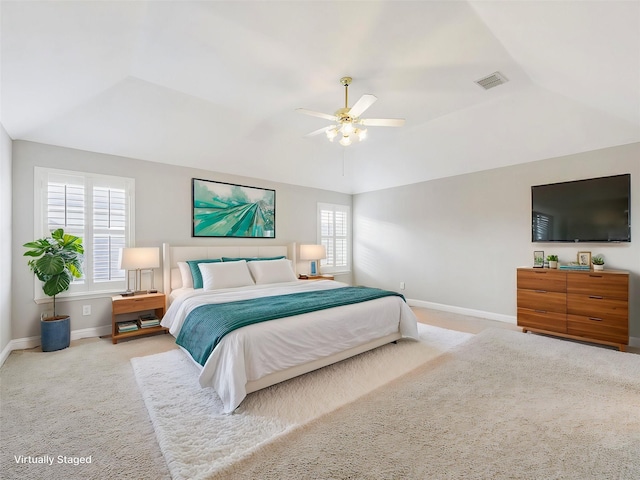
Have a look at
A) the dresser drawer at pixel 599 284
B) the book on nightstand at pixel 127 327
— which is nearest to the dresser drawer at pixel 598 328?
the dresser drawer at pixel 599 284

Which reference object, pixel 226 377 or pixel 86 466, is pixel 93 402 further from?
pixel 226 377

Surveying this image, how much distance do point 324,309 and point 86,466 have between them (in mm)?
1988

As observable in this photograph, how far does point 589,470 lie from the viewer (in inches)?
64.0

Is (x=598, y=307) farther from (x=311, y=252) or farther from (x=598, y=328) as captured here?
(x=311, y=252)

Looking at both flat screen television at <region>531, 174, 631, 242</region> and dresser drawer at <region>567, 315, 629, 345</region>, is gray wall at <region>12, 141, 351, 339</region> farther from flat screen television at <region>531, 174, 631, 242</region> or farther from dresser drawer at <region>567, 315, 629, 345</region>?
dresser drawer at <region>567, 315, 629, 345</region>

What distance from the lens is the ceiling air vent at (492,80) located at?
313cm

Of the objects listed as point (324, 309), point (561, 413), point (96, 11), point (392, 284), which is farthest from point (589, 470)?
point (392, 284)

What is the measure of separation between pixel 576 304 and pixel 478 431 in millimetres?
2758

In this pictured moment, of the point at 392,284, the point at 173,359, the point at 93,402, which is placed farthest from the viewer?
the point at 392,284

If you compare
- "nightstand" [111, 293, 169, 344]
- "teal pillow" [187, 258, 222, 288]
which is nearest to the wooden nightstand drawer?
"nightstand" [111, 293, 169, 344]

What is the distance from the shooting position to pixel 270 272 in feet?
15.1

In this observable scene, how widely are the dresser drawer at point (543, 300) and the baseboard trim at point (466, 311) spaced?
482 mm

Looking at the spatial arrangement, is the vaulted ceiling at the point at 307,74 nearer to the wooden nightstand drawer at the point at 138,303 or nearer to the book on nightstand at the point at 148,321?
the wooden nightstand drawer at the point at 138,303

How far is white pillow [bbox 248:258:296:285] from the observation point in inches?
179
